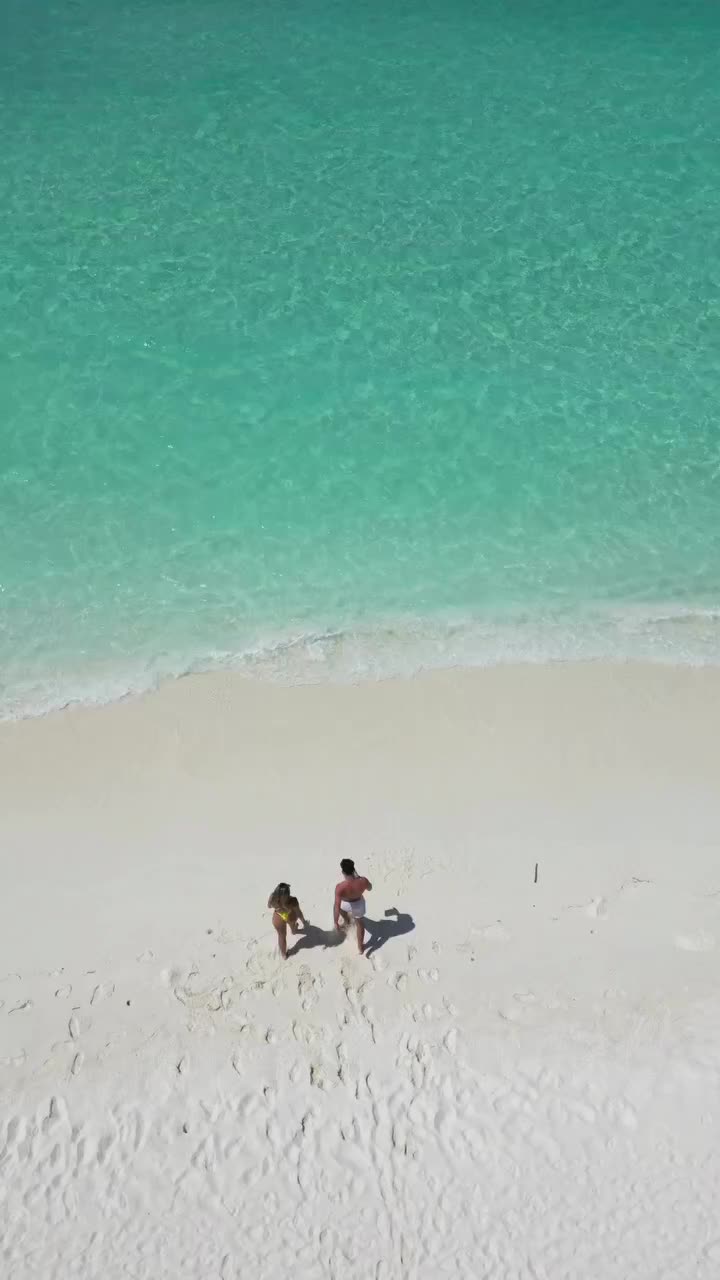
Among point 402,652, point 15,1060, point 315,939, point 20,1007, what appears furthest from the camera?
point 402,652

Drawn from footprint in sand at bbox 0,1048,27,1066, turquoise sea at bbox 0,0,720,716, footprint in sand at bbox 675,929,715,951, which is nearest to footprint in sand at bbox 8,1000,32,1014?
footprint in sand at bbox 0,1048,27,1066

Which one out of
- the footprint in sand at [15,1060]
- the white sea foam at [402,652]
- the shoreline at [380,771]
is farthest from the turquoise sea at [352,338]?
the footprint in sand at [15,1060]

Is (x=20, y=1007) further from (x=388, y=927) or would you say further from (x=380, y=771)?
(x=380, y=771)

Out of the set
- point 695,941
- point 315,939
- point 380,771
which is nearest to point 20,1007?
point 315,939

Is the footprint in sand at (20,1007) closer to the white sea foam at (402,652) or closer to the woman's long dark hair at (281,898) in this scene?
the woman's long dark hair at (281,898)

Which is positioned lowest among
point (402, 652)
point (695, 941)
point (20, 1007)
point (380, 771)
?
point (20, 1007)

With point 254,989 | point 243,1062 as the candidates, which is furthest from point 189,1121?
point 254,989
